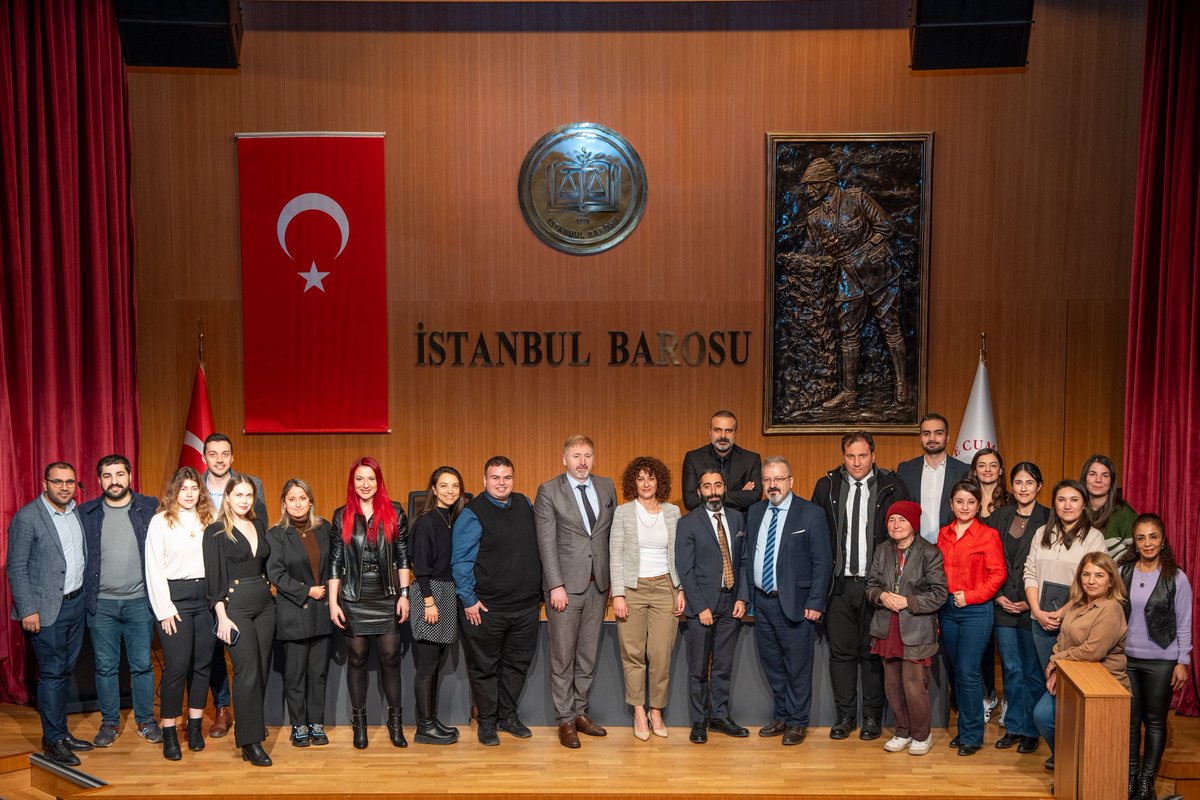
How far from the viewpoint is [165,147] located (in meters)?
6.53

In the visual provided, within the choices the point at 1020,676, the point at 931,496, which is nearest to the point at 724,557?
the point at 931,496

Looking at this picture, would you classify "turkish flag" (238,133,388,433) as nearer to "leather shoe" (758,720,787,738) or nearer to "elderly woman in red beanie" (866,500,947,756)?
"leather shoe" (758,720,787,738)

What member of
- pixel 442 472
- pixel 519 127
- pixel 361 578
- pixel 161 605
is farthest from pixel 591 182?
pixel 161 605

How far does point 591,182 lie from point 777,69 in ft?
4.45

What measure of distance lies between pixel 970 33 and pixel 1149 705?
155 inches

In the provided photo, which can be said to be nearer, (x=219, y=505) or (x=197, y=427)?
(x=219, y=505)

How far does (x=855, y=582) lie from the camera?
490cm

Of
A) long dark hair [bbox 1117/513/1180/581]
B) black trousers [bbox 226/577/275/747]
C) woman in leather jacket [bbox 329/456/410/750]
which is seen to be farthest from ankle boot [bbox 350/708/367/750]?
long dark hair [bbox 1117/513/1180/581]

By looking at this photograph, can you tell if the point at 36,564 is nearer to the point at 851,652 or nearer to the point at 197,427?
the point at 197,427

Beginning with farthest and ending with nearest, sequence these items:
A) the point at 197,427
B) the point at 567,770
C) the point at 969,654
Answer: the point at 197,427, the point at 969,654, the point at 567,770

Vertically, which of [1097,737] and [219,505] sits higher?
[219,505]

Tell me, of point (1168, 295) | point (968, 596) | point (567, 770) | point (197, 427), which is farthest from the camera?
point (197, 427)

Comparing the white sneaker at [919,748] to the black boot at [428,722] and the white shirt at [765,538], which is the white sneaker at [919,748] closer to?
the white shirt at [765,538]

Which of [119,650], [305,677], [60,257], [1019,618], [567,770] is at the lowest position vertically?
[567,770]
